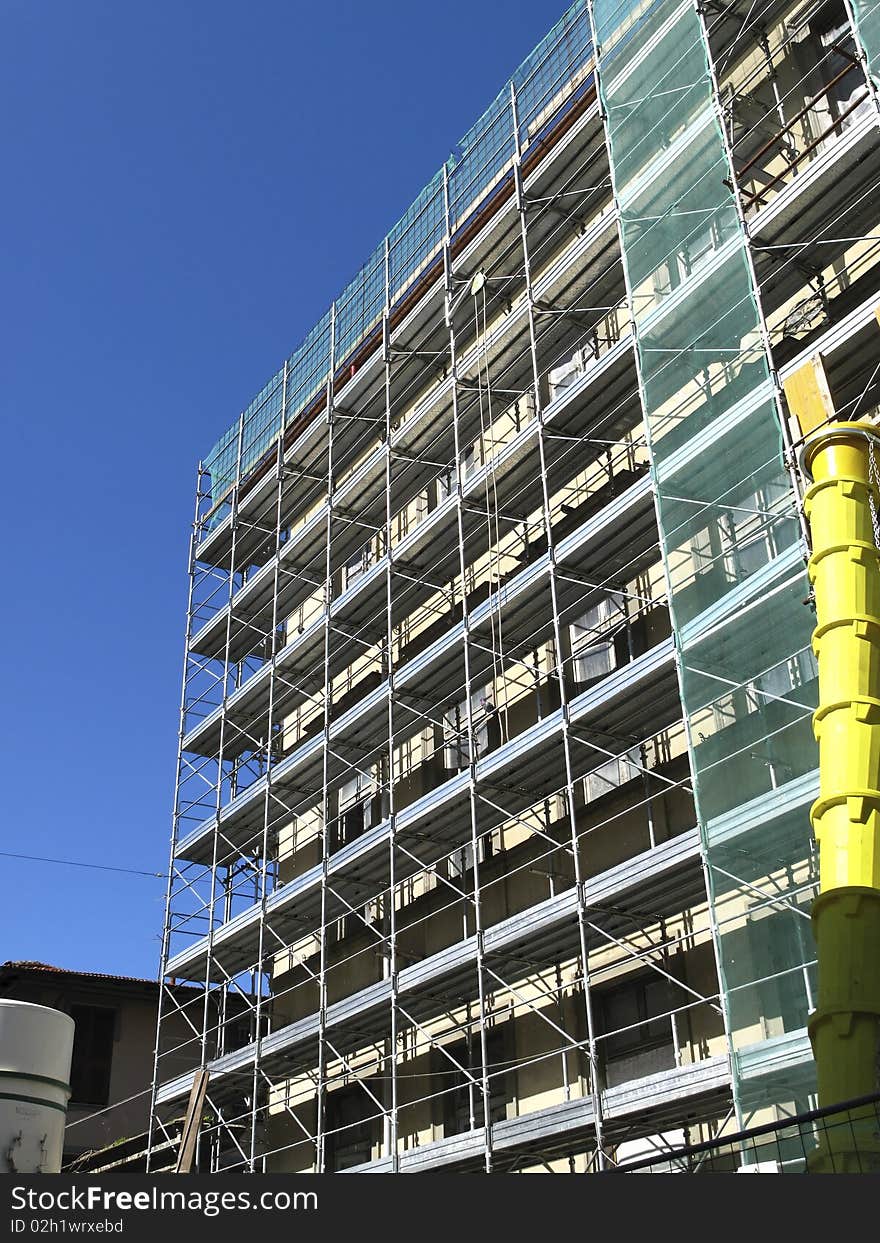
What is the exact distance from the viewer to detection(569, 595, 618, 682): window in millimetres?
20031

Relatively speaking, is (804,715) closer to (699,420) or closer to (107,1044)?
(699,420)

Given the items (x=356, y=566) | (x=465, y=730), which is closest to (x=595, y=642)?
(x=465, y=730)

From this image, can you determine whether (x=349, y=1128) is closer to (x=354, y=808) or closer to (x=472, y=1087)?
(x=472, y=1087)

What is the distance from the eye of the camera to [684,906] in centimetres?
1723

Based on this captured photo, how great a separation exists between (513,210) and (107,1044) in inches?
859

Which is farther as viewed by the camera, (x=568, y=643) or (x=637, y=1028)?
(x=568, y=643)

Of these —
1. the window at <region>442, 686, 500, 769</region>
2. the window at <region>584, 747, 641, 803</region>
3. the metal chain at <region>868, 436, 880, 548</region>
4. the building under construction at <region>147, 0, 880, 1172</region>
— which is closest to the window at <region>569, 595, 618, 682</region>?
the building under construction at <region>147, 0, 880, 1172</region>

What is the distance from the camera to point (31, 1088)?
1095 cm

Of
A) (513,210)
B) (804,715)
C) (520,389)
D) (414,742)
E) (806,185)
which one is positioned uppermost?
(513,210)

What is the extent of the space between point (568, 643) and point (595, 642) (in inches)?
47.0

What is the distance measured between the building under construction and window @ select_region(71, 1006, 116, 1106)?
543cm

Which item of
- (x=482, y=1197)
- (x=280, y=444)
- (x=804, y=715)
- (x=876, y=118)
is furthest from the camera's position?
(x=280, y=444)

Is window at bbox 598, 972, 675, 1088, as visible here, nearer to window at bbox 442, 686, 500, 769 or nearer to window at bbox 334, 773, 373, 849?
window at bbox 442, 686, 500, 769

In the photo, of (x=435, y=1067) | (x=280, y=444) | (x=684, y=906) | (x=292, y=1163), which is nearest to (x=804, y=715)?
(x=684, y=906)
